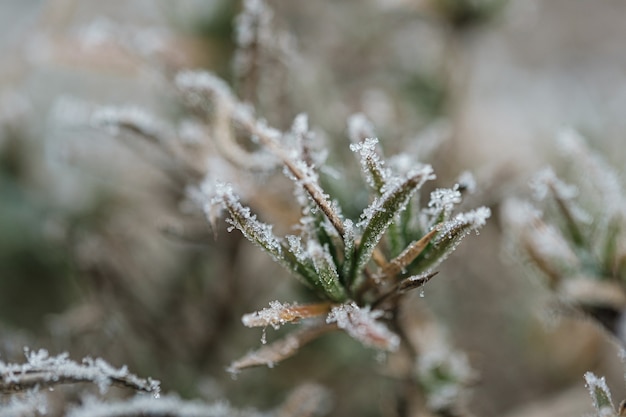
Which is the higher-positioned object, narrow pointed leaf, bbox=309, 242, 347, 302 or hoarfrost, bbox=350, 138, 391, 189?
hoarfrost, bbox=350, 138, 391, 189

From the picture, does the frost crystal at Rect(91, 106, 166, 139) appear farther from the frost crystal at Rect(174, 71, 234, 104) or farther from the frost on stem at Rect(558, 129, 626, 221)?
the frost on stem at Rect(558, 129, 626, 221)

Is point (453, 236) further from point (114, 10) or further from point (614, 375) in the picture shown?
point (114, 10)

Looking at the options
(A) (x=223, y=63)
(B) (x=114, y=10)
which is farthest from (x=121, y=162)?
(B) (x=114, y=10)

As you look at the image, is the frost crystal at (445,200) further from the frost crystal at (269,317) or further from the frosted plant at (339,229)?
the frost crystal at (269,317)

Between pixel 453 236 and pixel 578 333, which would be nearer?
pixel 453 236

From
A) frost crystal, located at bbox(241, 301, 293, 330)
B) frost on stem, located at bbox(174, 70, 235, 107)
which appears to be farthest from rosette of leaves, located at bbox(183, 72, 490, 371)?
frost on stem, located at bbox(174, 70, 235, 107)
